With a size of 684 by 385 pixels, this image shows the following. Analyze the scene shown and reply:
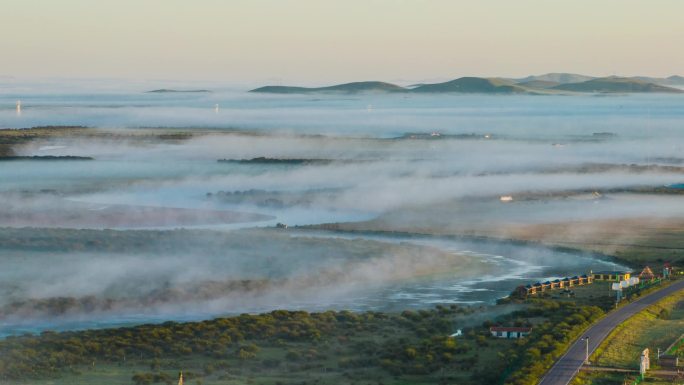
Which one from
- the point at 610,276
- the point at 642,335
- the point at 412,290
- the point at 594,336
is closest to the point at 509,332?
the point at 594,336

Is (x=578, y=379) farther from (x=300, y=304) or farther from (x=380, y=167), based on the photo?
(x=380, y=167)

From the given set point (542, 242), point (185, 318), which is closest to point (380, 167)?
point (542, 242)

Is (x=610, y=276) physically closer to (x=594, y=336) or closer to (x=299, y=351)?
(x=594, y=336)

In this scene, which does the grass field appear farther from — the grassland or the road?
the grassland

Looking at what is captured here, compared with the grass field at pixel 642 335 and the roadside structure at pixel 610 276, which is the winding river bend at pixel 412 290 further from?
the grass field at pixel 642 335

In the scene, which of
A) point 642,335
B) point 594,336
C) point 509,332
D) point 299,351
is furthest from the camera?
point 509,332

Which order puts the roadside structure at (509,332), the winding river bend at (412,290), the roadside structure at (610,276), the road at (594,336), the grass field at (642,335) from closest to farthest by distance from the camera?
the road at (594,336) → the grass field at (642,335) → the roadside structure at (509,332) → the winding river bend at (412,290) → the roadside structure at (610,276)

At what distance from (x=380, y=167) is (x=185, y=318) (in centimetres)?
6357

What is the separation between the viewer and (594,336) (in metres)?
38.2

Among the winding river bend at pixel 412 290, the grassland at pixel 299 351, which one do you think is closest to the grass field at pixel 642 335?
the grassland at pixel 299 351

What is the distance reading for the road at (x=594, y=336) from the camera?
33062mm

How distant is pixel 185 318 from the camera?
42688 mm

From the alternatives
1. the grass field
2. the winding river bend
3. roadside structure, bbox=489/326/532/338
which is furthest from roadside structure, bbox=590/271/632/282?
roadside structure, bbox=489/326/532/338

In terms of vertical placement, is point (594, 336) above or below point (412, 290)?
above
